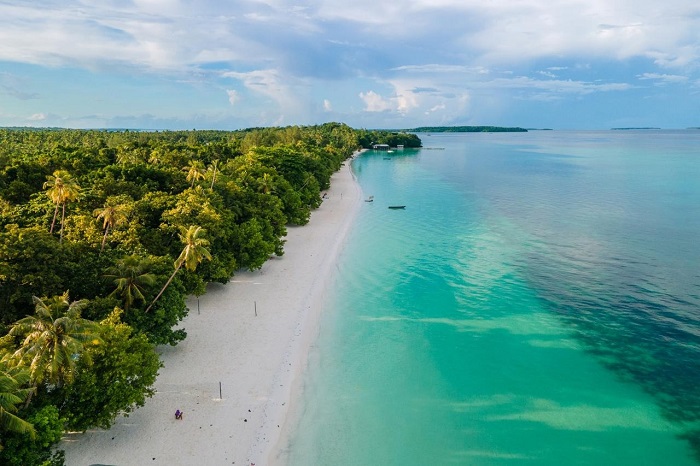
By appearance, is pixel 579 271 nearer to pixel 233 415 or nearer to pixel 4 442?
pixel 233 415

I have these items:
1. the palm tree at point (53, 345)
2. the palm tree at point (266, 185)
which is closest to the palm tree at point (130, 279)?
the palm tree at point (53, 345)

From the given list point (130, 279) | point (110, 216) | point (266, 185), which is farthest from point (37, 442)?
point (266, 185)

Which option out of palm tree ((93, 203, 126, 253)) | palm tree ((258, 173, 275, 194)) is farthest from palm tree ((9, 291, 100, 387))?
palm tree ((258, 173, 275, 194))

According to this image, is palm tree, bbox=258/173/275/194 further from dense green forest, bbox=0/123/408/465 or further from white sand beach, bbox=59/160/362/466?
white sand beach, bbox=59/160/362/466

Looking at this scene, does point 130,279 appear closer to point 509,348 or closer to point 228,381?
point 228,381

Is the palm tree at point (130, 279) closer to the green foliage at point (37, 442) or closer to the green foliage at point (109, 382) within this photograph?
the green foliage at point (109, 382)

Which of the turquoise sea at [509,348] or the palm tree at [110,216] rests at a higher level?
the palm tree at [110,216]

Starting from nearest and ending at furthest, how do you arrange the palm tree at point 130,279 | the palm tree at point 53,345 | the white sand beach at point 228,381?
the palm tree at point 53,345 → the white sand beach at point 228,381 → the palm tree at point 130,279
